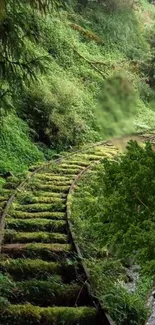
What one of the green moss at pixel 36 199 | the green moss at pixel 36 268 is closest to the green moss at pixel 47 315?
the green moss at pixel 36 268

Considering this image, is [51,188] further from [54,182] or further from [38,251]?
[38,251]

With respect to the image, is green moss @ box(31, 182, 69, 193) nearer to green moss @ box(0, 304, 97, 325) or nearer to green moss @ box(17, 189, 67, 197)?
green moss @ box(17, 189, 67, 197)

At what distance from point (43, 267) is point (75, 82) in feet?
47.3

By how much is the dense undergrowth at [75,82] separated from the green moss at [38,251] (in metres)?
2.18

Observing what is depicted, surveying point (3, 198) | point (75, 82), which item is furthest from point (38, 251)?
point (75, 82)

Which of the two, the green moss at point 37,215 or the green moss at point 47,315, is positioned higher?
the green moss at point 47,315

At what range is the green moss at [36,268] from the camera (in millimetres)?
6273

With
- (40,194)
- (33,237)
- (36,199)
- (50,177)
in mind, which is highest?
(33,237)

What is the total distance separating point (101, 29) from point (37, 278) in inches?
862

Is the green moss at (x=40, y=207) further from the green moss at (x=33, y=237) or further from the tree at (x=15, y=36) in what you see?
the tree at (x=15, y=36)

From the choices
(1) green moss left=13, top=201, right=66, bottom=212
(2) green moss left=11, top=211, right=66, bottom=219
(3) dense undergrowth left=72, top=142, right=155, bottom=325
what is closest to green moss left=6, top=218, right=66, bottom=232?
(2) green moss left=11, top=211, right=66, bottom=219

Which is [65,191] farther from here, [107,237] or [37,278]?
[107,237]

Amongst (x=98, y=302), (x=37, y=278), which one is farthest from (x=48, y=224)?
(x=98, y=302)

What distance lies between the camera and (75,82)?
66.2ft
